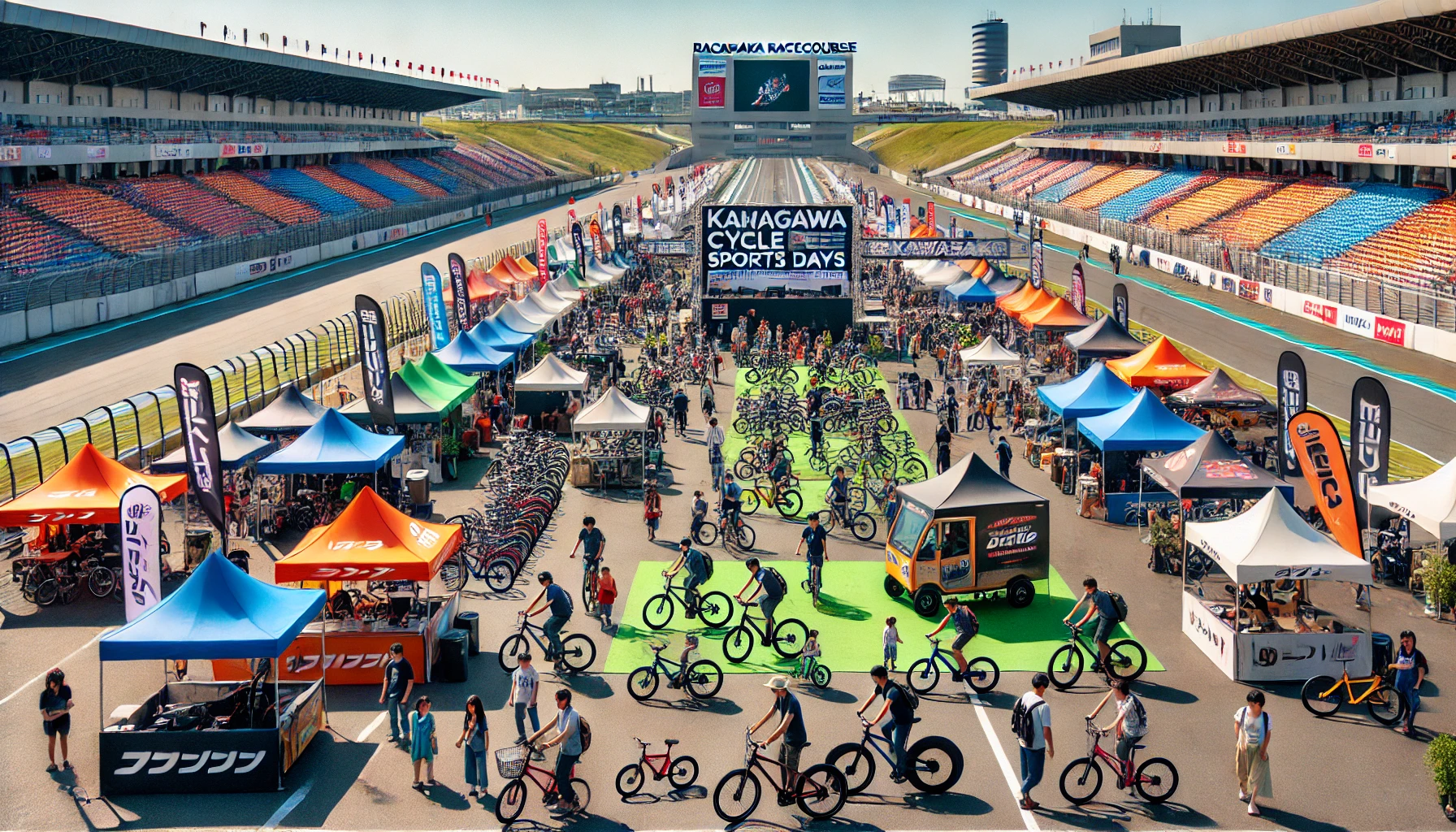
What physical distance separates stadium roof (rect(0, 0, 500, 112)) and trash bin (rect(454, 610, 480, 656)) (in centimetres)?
4286

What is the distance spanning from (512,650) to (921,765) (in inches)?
249

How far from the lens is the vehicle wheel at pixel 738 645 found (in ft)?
56.1

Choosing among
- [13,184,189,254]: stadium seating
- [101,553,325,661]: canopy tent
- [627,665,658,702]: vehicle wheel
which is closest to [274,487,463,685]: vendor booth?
[101,553,325,661]: canopy tent

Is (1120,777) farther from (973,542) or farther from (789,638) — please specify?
(973,542)

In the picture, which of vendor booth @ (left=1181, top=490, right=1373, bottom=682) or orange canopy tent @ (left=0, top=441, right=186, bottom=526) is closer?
vendor booth @ (left=1181, top=490, right=1373, bottom=682)

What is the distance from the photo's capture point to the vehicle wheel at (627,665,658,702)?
15867 millimetres

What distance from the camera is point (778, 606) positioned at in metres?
19.6

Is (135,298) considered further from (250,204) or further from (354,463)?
(354,463)

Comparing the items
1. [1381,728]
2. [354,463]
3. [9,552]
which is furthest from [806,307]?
[1381,728]

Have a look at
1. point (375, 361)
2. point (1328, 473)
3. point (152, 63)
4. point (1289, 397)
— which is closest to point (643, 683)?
point (1328, 473)

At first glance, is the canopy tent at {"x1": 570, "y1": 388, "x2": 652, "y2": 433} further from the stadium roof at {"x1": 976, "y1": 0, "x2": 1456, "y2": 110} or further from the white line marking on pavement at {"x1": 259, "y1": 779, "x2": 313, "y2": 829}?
the stadium roof at {"x1": 976, "y1": 0, "x2": 1456, "y2": 110}

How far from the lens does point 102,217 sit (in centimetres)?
5525

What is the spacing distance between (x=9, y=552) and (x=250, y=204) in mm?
53668

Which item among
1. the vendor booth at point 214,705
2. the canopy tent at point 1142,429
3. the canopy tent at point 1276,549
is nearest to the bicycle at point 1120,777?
the canopy tent at point 1276,549
